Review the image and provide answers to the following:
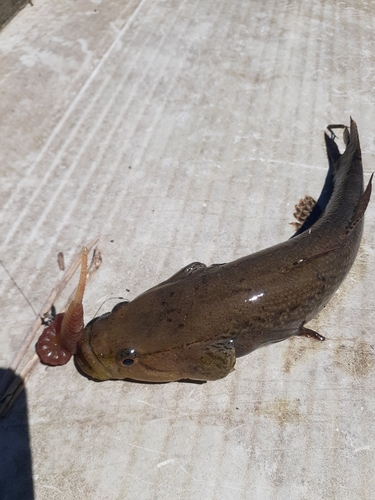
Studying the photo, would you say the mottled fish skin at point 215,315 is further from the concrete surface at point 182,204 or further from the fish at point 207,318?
the concrete surface at point 182,204

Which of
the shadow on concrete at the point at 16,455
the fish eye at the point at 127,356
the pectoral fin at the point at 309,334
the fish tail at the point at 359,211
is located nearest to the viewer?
the shadow on concrete at the point at 16,455

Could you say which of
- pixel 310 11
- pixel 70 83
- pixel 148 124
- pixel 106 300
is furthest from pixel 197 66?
pixel 106 300

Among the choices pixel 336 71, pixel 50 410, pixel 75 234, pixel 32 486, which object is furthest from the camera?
pixel 336 71

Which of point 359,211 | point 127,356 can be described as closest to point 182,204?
point 359,211

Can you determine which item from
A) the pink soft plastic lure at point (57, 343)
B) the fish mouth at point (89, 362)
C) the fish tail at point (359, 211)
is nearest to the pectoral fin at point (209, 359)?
the fish mouth at point (89, 362)

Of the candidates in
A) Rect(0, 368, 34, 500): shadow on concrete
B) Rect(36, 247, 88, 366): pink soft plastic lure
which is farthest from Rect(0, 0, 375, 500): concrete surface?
Rect(36, 247, 88, 366): pink soft plastic lure

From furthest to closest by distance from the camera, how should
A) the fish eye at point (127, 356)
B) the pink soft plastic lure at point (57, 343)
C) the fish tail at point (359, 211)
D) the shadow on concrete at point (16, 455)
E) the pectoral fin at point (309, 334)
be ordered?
the fish tail at point (359, 211) < the pectoral fin at point (309, 334) < the pink soft plastic lure at point (57, 343) < the fish eye at point (127, 356) < the shadow on concrete at point (16, 455)

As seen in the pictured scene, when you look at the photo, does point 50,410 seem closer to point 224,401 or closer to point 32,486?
point 32,486
